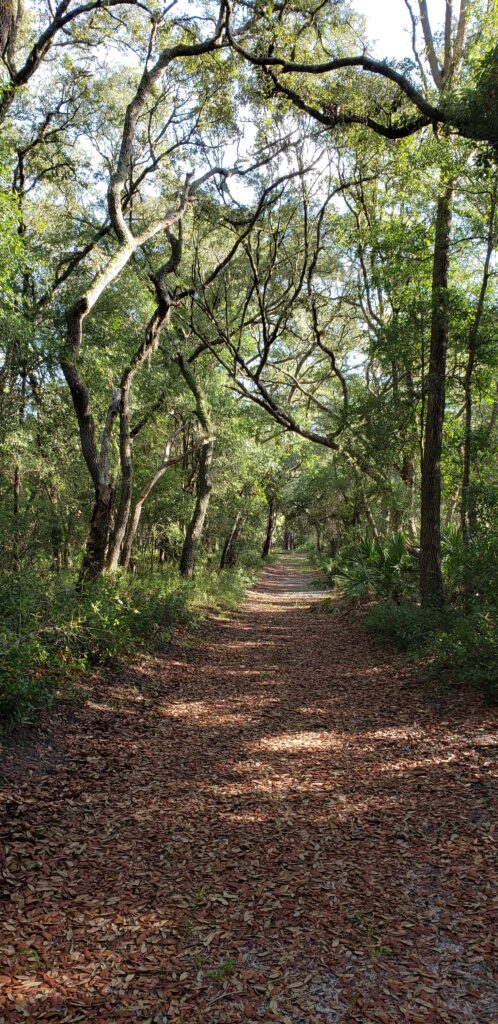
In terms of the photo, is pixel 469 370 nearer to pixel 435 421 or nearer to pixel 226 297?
pixel 435 421

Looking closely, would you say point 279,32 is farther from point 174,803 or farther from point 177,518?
point 177,518

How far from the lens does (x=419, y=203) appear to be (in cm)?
963

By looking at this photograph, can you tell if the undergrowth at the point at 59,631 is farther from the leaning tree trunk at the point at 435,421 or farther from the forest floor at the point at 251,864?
the leaning tree trunk at the point at 435,421

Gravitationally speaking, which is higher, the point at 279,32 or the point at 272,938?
the point at 279,32

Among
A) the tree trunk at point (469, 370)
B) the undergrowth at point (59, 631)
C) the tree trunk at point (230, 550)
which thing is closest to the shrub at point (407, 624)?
the tree trunk at point (469, 370)

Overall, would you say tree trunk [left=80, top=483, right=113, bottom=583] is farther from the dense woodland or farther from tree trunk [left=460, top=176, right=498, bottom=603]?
tree trunk [left=460, top=176, right=498, bottom=603]

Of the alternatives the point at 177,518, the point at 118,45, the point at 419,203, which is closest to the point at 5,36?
the point at 118,45

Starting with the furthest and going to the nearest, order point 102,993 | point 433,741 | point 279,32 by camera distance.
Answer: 1. point 279,32
2. point 433,741
3. point 102,993

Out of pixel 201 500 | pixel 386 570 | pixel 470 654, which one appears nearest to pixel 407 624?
pixel 470 654

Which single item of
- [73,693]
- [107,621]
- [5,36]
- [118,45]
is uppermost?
[118,45]

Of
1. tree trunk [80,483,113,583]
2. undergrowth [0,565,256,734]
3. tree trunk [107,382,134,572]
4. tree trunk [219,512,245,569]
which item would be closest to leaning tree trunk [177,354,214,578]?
tree trunk [107,382,134,572]

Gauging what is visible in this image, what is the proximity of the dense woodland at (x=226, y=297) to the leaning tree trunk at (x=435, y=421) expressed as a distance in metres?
0.04

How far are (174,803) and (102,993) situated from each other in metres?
1.88

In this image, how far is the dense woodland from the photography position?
668 centimetres
